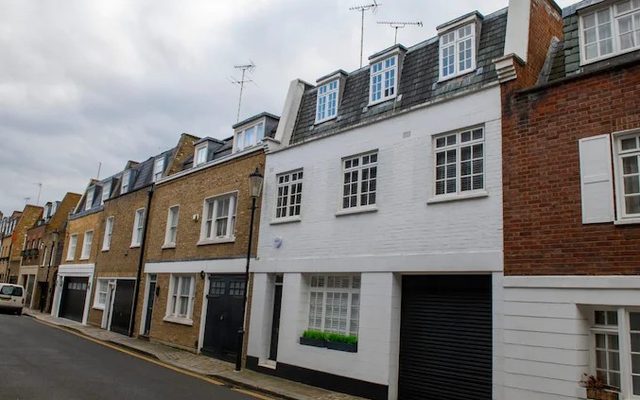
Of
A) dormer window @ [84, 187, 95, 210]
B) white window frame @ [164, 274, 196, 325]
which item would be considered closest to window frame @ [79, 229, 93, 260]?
dormer window @ [84, 187, 95, 210]

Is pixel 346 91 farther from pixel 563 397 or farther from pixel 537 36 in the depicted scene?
pixel 563 397

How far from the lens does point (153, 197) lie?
→ 22.7 metres

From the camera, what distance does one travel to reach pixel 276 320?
14.6 metres

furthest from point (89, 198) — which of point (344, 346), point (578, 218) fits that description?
point (578, 218)

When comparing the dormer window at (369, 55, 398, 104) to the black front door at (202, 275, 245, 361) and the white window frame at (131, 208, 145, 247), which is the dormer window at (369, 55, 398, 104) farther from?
the white window frame at (131, 208, 145, 247)

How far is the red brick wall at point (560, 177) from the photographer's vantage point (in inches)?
315

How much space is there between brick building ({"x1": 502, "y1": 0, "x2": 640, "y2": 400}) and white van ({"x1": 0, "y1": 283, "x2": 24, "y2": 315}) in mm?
31902

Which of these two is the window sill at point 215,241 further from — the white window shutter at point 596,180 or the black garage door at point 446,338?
the white window shutter at point 596,180

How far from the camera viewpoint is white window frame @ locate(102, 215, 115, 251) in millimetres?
26734

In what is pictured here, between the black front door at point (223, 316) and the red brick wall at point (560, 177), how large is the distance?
9.30 meters

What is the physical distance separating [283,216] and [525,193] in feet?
24.6

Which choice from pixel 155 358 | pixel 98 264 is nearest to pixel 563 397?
pixel 155 358

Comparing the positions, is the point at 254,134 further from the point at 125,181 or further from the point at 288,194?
the point at 125,181

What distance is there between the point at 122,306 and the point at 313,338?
13963 mm
